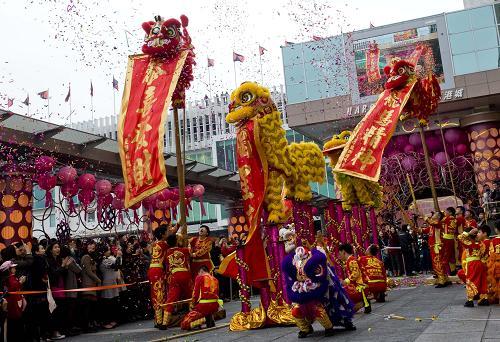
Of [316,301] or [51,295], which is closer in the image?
[316,301]

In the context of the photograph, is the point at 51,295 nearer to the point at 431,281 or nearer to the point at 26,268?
the point at 26,268

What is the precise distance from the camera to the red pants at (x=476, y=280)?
6.98 metres

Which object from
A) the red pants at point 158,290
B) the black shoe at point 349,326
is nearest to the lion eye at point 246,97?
the red pants at point 158,290

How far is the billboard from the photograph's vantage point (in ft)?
78.8

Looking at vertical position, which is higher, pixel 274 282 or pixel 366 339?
pixel 274 282

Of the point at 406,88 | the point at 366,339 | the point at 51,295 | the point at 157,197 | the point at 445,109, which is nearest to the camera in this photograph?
the point at 366,339

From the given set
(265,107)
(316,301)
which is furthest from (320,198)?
(316,301)

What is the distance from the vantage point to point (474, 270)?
706 cm

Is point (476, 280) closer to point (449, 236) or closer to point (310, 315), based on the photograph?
point (310, 315)

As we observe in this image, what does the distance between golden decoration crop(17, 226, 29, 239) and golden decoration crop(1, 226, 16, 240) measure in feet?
0.41

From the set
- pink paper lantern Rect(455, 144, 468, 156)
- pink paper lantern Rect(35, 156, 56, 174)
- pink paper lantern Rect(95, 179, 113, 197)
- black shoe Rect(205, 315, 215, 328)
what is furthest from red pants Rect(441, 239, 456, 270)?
pink paper lantern Rect(455, 144, 468, 156)

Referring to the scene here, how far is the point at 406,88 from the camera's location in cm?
1065

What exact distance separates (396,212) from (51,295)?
1656 cm

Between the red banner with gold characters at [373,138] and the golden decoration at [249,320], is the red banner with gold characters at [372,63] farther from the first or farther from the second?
the golden decoration at [249,320]
